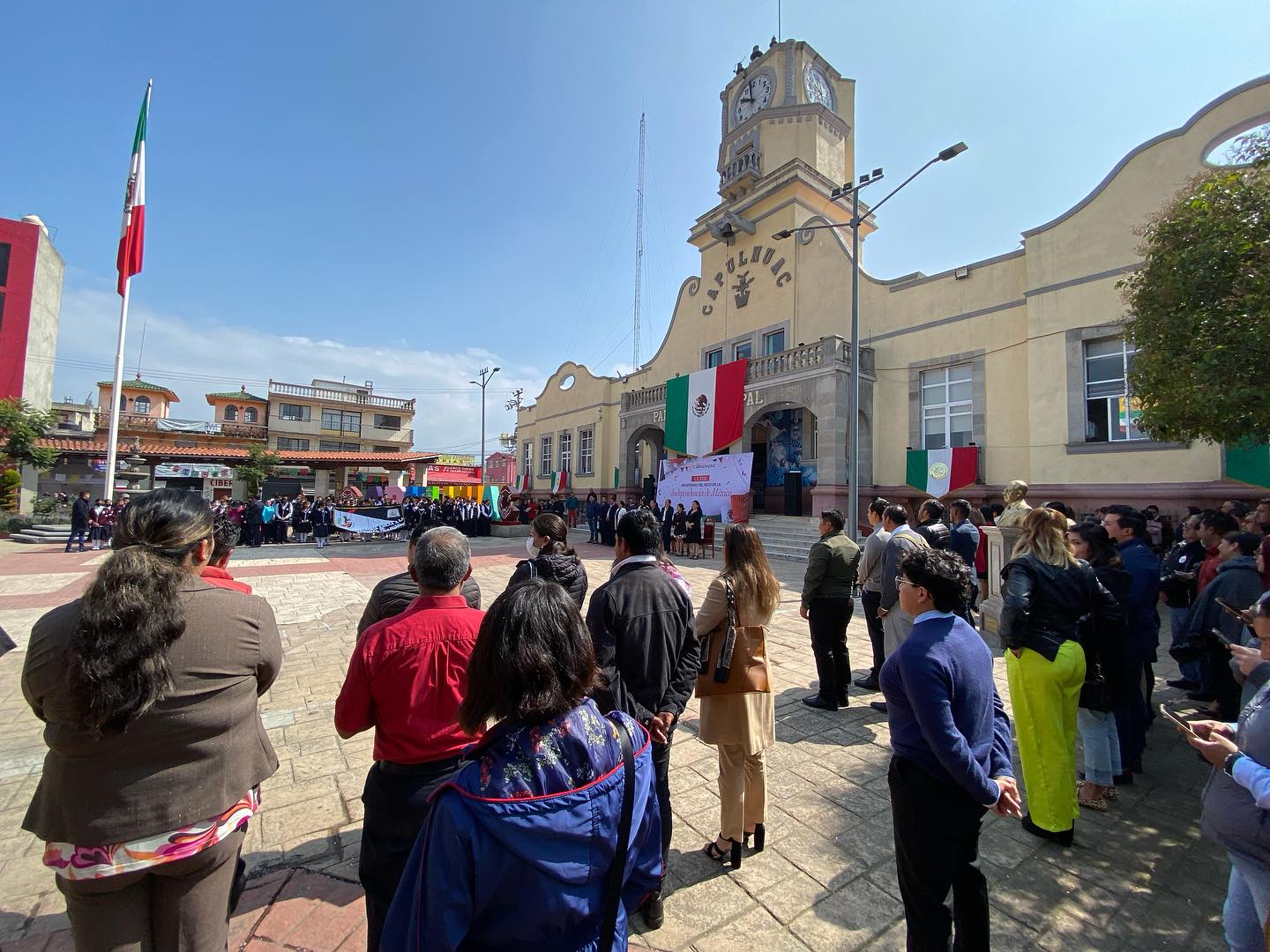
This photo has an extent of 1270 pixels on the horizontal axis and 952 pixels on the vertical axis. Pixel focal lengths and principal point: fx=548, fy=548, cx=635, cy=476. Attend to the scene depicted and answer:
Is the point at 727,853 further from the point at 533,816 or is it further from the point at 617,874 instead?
the point at 533,816

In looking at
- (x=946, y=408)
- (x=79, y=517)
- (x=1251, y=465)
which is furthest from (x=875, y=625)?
(x=79, y=517)

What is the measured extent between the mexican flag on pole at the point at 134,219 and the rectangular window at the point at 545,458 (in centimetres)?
1945

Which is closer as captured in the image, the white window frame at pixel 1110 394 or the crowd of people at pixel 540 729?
the crowd of people at pixel 540 729

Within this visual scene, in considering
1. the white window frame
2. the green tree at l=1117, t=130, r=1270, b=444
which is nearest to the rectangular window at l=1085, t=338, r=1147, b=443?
the white window frame

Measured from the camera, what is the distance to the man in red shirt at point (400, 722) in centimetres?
185

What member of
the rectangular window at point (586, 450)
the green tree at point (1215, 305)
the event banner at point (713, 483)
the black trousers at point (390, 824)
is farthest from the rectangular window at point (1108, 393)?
the rectangular window at point (586, 450)

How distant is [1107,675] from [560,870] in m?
3.61

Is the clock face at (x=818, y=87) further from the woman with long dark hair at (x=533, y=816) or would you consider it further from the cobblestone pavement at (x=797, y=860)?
the woman with long dark hair at (x=533, y=816)

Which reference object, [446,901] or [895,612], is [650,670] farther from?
[895,612]

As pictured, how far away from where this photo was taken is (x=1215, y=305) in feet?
18.6

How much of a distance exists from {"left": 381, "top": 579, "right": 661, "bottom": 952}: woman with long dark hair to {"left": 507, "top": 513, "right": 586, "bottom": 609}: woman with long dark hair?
1.68 metres

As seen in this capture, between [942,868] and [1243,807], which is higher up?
[1243,807]

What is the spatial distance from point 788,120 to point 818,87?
2.37 meters

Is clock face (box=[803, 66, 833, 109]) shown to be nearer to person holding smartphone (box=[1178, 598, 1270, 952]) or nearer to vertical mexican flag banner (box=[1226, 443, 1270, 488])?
vertical mexican flag banner (box=[1226, 443, 1270, 488])
